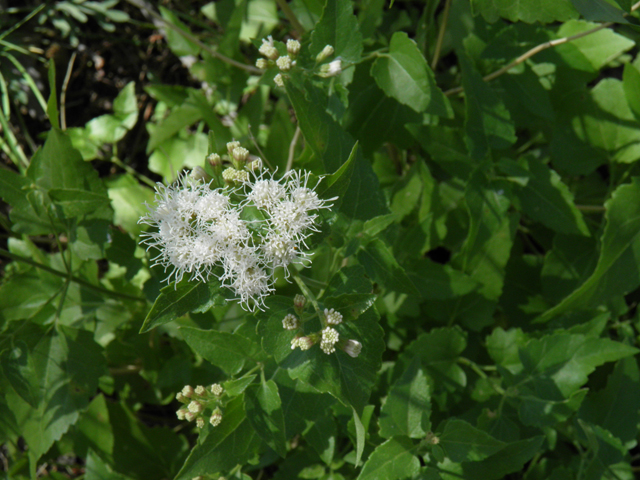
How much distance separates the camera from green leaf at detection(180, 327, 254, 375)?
1.99m

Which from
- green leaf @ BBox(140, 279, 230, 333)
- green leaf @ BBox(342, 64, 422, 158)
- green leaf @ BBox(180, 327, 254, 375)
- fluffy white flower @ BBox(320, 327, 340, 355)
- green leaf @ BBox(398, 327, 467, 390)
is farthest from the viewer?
green leaf @ BBox(342, 64, 422, 158)

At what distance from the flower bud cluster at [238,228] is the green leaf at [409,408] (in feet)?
2.35

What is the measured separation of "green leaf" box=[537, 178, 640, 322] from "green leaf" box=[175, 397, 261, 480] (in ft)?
4.79

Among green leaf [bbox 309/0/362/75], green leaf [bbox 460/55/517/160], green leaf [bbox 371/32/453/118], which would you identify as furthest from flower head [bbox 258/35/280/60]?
green leaf [bbox 460/55/517/160]

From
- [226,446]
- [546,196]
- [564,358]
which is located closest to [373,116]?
[546,196]

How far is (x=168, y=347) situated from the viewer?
9.86 ft

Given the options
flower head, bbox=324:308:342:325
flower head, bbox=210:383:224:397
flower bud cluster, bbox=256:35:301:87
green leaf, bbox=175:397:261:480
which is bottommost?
Result: green leaf, bbox=175:397:261:480

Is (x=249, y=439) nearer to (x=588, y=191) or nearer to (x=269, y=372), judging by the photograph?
(x=269, y=372)

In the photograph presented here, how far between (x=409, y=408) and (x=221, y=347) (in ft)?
2.53

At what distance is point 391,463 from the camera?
1947 millimetres

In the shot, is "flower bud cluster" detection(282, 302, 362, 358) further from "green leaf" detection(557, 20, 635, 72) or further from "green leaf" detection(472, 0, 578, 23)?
"green leaf" detection(557, 20, 635, 72)

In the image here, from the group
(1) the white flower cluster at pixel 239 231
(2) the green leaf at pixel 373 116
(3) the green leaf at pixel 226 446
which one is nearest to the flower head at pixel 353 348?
(1) the white flower cluster at pixel 239 231

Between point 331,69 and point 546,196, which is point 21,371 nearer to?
point 331,69

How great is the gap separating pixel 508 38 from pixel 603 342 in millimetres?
1491
